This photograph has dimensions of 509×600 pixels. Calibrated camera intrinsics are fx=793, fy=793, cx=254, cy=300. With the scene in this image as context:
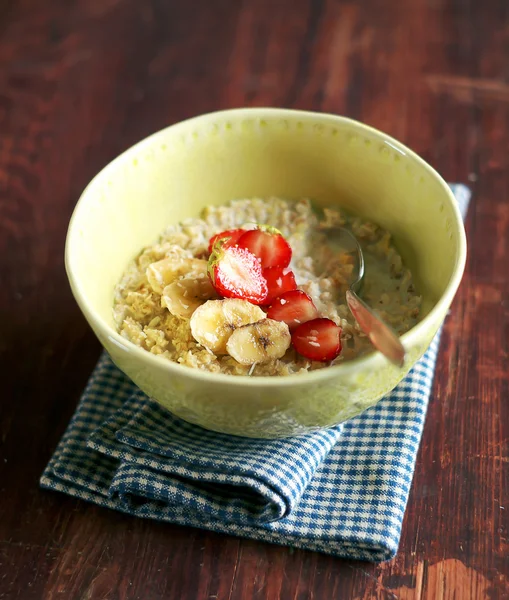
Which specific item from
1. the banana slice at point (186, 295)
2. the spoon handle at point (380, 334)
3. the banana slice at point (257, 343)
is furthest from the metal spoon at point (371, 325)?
the banana slice at point (186, 295)

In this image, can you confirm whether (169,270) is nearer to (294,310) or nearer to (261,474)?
(294,310)

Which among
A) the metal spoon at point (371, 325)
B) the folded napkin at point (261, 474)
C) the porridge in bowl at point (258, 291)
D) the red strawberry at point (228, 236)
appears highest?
the metal spoon at point (371, 325)

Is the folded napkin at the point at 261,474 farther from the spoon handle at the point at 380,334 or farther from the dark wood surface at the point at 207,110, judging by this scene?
the spoon handle at the point at 380,334

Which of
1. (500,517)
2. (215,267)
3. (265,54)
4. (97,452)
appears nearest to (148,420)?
(97,452)

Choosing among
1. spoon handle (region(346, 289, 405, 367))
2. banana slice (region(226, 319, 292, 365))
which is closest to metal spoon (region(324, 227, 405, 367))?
spoon handle (region(346, 289, 405, 367))

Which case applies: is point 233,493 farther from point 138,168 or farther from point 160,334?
point 138,168

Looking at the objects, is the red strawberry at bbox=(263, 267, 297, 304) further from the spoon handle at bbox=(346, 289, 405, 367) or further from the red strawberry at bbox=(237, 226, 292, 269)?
the spoon handle at bbox=(346, 289, 405, 367)
